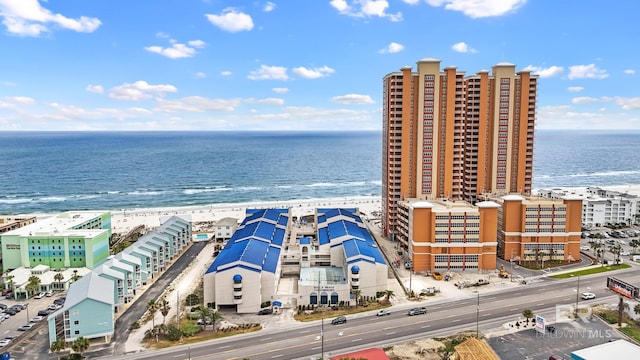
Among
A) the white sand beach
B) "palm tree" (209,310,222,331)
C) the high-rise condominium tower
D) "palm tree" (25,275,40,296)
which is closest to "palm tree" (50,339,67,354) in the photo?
"palm tree" (209,310,222,331)

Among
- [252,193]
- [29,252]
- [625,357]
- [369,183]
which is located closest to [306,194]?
[252,193]

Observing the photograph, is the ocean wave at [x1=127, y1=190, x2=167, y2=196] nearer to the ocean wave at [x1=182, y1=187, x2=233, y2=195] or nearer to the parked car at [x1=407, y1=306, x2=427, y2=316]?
the ocean wave at [x1=182, y1=187, x2=233, y2=195]

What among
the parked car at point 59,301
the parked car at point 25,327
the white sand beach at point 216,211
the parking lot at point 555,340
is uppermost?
the white sand beach at point 216,211

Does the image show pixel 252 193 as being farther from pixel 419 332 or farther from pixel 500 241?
pixel 419 332

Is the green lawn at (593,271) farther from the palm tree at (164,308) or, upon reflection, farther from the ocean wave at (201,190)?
the ocean wave at (201,190)

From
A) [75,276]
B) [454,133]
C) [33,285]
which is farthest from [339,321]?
[454,133]

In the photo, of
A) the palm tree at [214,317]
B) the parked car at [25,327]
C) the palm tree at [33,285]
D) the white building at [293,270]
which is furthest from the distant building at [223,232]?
the parked car at [25,327]

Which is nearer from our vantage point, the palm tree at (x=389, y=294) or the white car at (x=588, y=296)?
the white car at (x=588, y=296)
